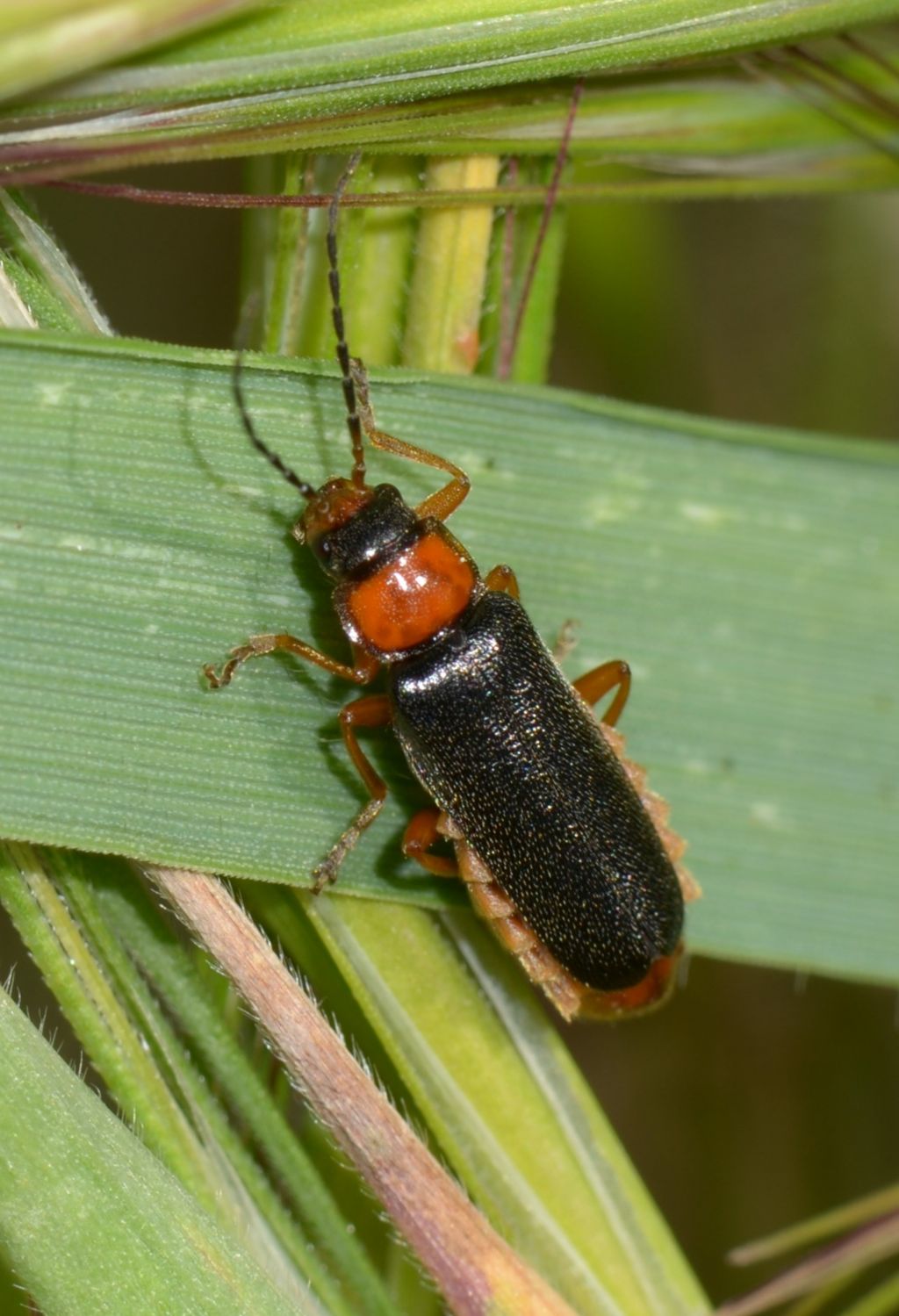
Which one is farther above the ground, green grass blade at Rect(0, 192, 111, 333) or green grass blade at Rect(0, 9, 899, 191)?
green grass blade at Rect(0, 9, 899, 191)

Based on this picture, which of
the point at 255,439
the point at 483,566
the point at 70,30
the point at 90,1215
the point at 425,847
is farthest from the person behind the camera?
the point at 483,566

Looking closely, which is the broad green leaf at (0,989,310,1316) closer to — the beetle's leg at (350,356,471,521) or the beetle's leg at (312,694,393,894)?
the beetle's leg at (312,694,393,894)

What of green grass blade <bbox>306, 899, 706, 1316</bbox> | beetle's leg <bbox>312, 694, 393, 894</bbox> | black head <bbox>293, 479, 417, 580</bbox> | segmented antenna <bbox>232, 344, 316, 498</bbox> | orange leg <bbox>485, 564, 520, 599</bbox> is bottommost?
green grass blade <bbox>306, 899, 706, 1316</bbox>

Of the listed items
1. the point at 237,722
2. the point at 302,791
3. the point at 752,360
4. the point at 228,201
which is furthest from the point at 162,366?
the point at 752,360

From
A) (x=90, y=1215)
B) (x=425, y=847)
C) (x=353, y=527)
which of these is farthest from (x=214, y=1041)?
(x=353, y=527)

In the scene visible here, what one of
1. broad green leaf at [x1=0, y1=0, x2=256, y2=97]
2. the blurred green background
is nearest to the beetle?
broad green leaf at [x1=0, y1=0, x2=256, y2=97]

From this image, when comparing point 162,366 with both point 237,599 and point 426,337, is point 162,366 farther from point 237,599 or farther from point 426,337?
point 426,337

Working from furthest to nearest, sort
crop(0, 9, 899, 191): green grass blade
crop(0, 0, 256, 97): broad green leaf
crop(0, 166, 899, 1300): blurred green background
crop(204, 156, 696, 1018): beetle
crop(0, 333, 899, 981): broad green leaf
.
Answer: crop(0, 166, 899, 1300): blurred green background
crop(204, 156, 696, 1018): beetle
crop(0, 333, 899, 981): broad green leaf
crop(0, 9, 899, 191): green grass blade
crop(0, 0, 256, 97): broad green leaf

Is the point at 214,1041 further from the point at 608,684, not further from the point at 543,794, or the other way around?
the point at 608,684
